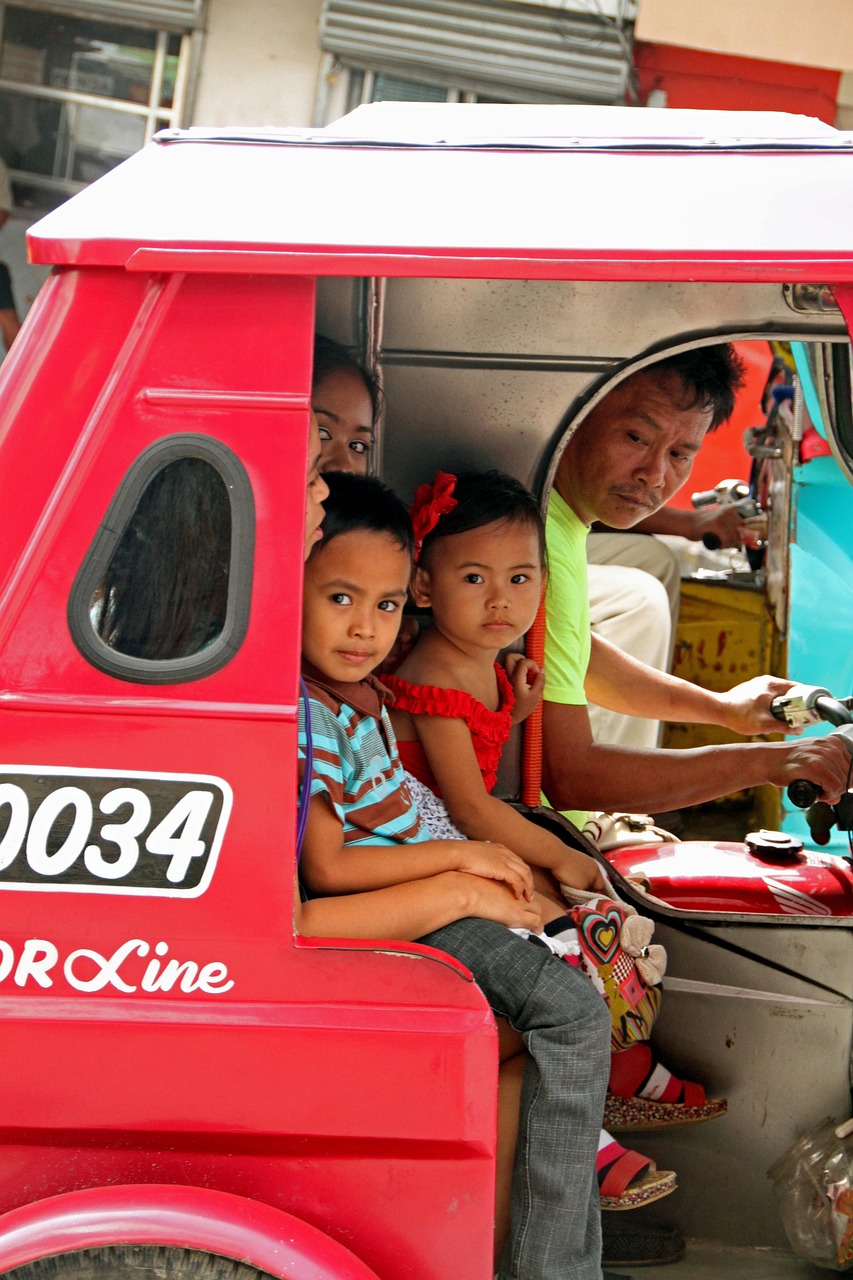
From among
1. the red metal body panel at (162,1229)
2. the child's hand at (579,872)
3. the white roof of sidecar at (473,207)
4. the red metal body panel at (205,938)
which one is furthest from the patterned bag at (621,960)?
the white roof of sidecar at (473,207)

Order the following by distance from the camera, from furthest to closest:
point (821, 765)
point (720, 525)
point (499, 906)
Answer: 1. point (720, 525)
2. point (821, 765)
3. point (499, 906)

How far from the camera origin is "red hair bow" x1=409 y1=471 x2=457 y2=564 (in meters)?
2.34

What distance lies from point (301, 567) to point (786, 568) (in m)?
2.81

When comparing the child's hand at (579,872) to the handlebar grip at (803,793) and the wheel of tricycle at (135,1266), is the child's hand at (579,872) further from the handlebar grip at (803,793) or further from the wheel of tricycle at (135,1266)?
the wheel of tricycle at (135,1266)

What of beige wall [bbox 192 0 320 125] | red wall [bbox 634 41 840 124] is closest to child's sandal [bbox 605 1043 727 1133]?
beige wall [bbox 192 0 320 125]

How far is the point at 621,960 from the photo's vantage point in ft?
7.70

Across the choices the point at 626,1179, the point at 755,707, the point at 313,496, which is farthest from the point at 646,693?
the point at 313,496

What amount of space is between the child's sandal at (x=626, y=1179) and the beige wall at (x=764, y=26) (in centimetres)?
708

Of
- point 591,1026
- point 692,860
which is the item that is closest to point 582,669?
point 692,860

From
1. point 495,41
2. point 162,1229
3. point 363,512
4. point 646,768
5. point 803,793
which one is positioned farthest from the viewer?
point 495,41

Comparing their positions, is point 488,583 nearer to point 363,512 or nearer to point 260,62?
point 363,512

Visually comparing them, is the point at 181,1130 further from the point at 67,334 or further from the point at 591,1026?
the point at 67,334

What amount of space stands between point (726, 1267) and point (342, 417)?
177 cm

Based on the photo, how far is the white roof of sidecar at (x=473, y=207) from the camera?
1.41 m
